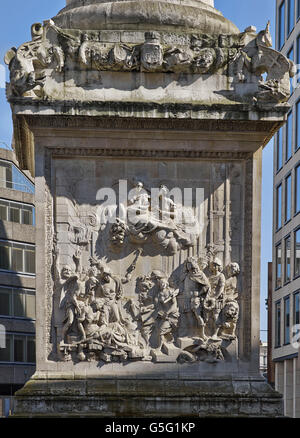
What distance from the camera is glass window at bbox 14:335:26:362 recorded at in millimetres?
55494

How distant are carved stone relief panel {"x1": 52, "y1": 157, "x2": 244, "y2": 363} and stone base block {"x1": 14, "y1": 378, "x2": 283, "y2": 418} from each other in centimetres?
46

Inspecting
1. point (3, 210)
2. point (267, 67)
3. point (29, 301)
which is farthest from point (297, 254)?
point (267, 67)

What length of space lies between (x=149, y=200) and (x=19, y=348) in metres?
41.6

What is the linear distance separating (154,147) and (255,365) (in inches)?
160

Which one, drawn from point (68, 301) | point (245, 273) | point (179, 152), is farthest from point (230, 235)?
point (68, 301)

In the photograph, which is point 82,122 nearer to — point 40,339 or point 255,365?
point 40,339

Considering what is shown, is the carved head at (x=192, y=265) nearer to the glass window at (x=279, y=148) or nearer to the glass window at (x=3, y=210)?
the glass window at (x=279, y=148)

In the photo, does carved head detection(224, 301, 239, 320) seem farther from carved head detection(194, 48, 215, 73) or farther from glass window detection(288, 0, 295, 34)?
glass window detection(288, 0, 295, 34)

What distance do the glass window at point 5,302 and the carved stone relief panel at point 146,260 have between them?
39.4m

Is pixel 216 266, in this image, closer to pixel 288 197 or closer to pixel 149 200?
pixel 149 200

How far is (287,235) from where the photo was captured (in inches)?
2105

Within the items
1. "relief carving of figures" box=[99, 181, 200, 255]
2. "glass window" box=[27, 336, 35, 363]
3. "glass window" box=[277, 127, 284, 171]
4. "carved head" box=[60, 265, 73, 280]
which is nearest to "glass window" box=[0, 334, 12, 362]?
"glass window" box=[27, 336, 35, 363]

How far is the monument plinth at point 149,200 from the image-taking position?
15.3 meters

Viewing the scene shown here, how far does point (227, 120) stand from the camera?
15523mm
